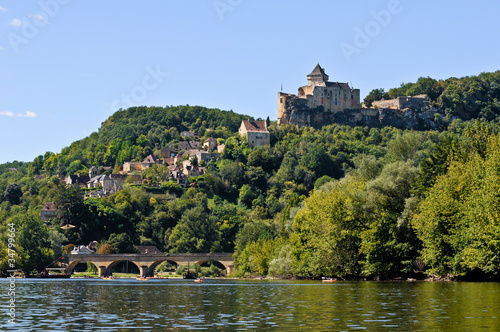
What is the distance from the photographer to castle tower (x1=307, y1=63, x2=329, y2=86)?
176 m

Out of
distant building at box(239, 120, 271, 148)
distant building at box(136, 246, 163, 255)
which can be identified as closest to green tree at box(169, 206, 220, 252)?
distant building at box(136, 246, 163, 255)

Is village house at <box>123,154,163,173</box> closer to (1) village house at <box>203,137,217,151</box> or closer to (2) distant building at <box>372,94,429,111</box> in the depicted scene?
(1) village house at <box>203,137,217,151</box>

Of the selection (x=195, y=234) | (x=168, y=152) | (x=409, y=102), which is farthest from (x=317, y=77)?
(x=195, y=234)

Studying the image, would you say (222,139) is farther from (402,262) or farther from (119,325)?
(119,325)

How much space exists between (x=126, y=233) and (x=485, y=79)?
10454cm

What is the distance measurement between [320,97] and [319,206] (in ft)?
363

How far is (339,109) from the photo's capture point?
175 metres

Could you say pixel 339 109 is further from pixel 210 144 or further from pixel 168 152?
pixel 168 152

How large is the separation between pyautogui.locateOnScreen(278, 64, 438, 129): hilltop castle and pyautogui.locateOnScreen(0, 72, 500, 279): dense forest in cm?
432

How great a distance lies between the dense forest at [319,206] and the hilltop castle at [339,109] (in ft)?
14.2

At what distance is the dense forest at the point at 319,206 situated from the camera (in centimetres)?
5291

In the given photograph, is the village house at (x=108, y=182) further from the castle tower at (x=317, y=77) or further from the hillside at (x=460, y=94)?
the hillside at (x=460, y=94)

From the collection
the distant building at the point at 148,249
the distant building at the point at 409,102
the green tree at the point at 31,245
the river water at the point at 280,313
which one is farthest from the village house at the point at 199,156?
the river water at the point at 280,313

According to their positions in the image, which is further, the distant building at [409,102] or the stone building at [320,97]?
the distant building at [409,102]
